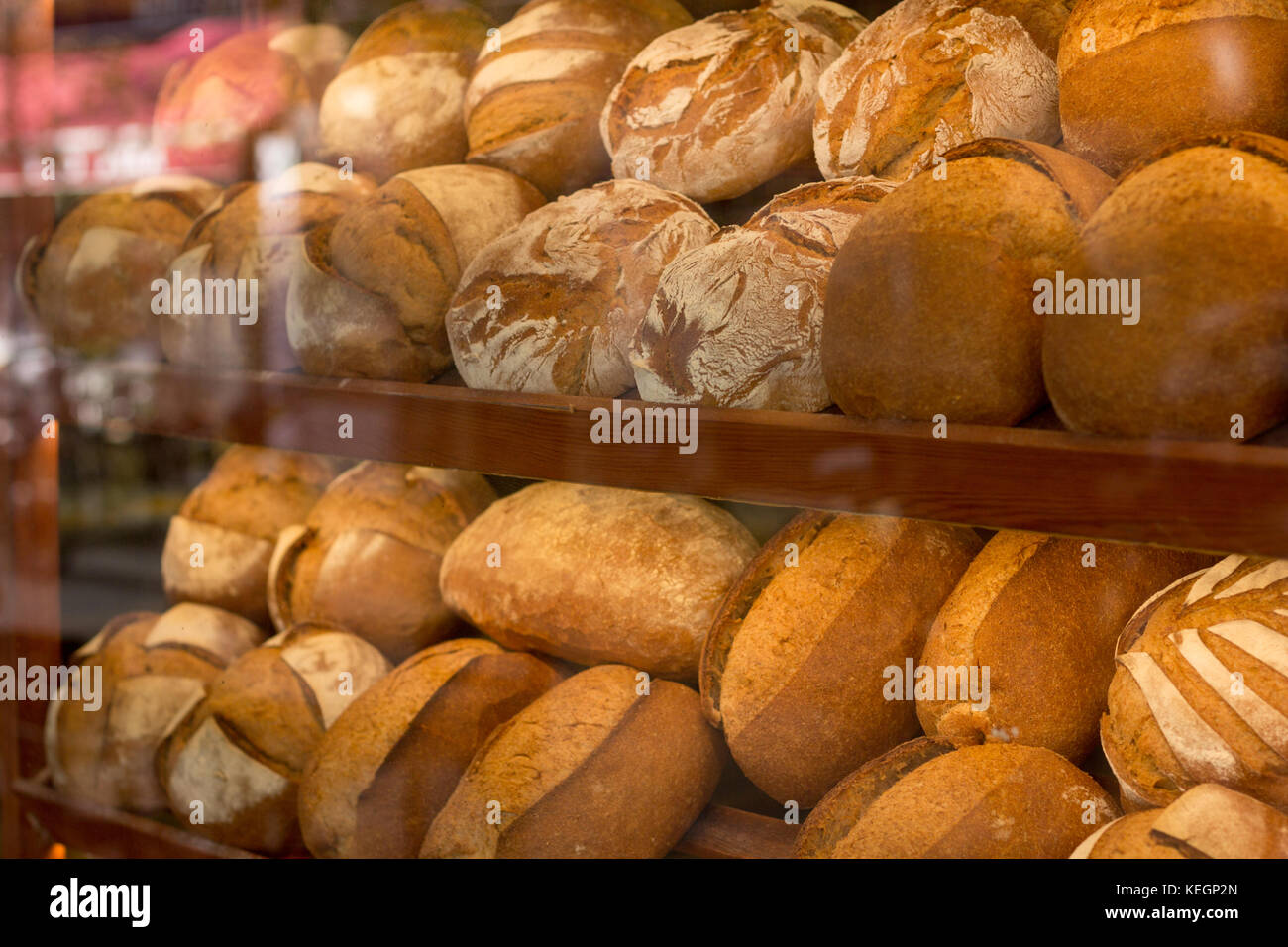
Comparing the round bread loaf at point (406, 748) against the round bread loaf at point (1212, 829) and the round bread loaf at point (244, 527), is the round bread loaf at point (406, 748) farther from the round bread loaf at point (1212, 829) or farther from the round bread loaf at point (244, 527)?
the round bread loaf at point (1212, 829)

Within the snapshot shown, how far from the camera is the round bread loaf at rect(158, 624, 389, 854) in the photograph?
164 cm

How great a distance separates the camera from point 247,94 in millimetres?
1972

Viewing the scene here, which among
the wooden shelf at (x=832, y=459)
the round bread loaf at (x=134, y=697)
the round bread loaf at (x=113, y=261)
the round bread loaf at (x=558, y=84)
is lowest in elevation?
the round bread loaf at (x=134, y=697)

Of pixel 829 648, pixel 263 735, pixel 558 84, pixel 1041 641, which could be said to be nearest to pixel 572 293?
pixel 558 84

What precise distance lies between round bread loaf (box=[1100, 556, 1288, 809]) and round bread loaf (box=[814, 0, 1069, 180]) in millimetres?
561

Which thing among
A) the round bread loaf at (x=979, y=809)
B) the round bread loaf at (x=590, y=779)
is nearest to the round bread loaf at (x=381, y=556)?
the round bread loaf at (x=590, y=779)

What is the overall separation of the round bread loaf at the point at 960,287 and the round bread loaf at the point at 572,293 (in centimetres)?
36

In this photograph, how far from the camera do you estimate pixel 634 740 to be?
4.42 ft

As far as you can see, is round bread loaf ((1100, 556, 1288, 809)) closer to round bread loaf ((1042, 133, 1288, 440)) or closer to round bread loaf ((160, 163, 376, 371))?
round bread loaf ((1042, 133, 1288, 440))

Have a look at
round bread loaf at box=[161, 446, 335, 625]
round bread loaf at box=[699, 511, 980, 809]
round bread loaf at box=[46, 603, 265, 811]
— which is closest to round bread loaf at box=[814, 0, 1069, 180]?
round bread loaf at box=[699, 511, 980, 809]

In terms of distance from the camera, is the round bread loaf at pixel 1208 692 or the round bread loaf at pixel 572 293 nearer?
the round bread loaf at pixel 1208 692

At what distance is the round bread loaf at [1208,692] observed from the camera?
982 millimetres
